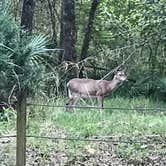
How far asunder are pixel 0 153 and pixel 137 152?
6.42ft

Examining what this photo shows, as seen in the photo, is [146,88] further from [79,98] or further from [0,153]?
[0,153]

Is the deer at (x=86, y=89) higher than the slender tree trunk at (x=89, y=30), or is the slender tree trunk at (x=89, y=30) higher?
the slender tree trunk at (x=89, y=30)

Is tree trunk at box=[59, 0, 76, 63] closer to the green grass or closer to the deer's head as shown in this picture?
the deer's head

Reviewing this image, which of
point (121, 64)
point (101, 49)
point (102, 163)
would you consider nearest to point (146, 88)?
point (121, 64)

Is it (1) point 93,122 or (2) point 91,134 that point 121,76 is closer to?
(1) point 93,122

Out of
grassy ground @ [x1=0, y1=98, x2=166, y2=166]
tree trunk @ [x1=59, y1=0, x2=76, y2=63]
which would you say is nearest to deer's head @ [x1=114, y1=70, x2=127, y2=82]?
tree trunk @ [x1=59, y1=0, x2=76, y2=63]

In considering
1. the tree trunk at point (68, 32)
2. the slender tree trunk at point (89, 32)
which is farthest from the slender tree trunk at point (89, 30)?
the tree trunk at point (68, 32)

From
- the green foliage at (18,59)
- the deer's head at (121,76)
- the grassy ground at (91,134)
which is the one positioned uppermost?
the green foliage at (18,59)

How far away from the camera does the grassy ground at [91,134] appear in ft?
22.6

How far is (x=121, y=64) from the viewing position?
1403 centimetres

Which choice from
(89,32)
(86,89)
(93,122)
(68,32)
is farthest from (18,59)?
(89,32)

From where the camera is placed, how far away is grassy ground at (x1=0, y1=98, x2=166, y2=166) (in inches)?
271

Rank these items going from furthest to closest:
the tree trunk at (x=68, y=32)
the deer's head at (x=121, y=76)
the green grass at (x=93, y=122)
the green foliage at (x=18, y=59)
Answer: the tree trunk at (x=68, y=32) < the deer's head at (x=121, y=76) < the green grass at (x=93, y=122) < the green foliage at (x=18, y=59)

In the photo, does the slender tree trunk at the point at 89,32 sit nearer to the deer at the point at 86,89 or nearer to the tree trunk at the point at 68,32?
the tree trunk at the point at 68,32
